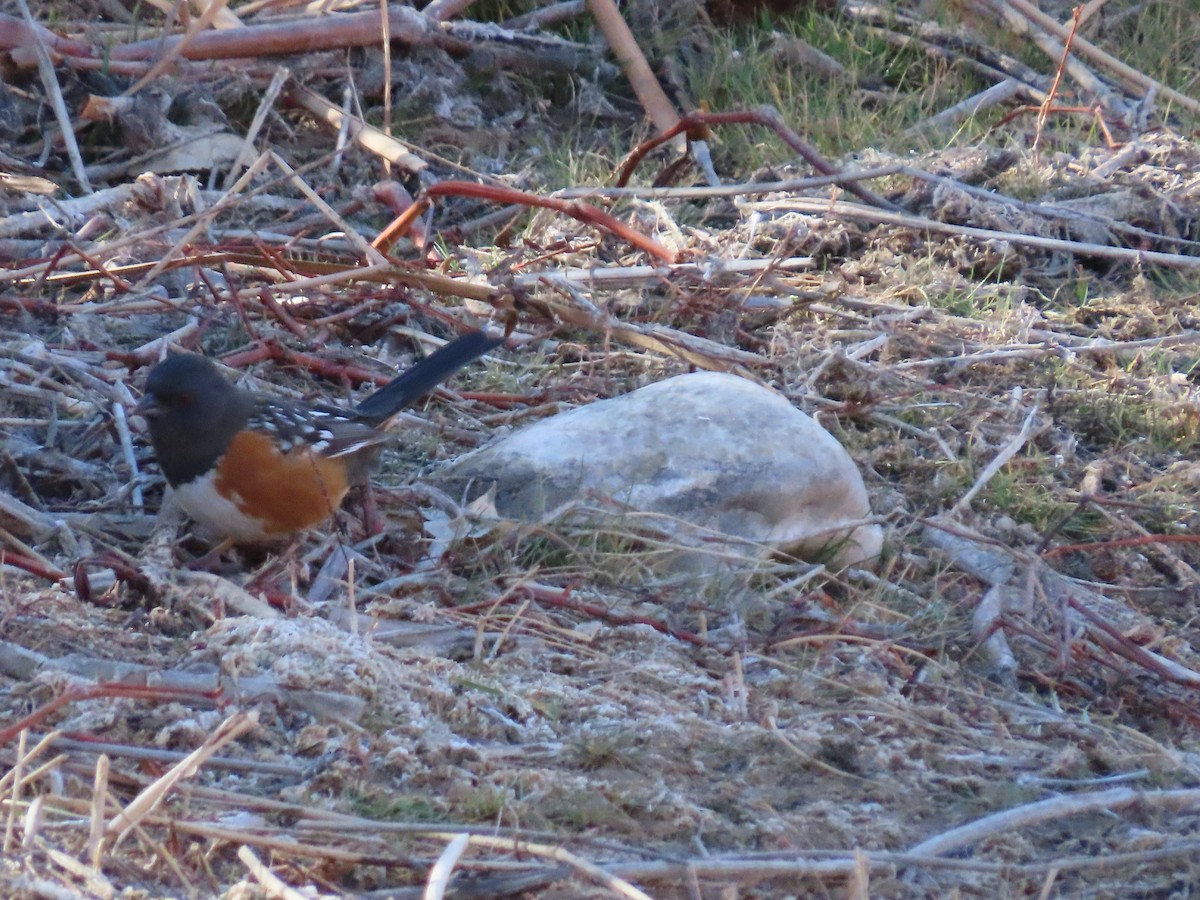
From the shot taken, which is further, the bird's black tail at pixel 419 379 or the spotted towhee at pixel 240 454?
the bird's black tail at pixel 419 379

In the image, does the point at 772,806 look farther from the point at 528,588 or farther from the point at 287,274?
the point at 287,274

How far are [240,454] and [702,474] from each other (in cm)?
95

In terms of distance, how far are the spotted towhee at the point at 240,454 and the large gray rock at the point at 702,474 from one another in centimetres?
32

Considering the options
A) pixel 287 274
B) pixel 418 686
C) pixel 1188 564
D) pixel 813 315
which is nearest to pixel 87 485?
pixel 287 274

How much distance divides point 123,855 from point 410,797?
378 mm

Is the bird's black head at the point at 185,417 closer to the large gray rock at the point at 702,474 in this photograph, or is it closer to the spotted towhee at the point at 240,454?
Answer: the spotted towhee at the point at 240,454

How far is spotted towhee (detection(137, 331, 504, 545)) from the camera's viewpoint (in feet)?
9.58

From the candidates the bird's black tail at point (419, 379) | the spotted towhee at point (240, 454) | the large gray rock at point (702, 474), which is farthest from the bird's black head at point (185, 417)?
the large gray rock at point (702, 474)

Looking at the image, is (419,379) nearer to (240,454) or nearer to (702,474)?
(240,454)

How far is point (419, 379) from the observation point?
11.1 feet

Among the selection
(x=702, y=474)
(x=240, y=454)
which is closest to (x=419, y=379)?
(x=240, y=454)

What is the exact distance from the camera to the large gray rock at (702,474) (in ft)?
10.1

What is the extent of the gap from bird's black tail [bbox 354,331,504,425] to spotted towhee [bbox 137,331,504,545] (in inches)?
8.4

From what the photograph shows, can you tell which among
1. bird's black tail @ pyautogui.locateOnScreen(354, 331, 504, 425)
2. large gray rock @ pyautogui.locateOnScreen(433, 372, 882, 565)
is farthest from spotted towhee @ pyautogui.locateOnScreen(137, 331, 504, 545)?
large gray rock @ pyautogui.locateOnScreen(433, 372, 882, 565)
